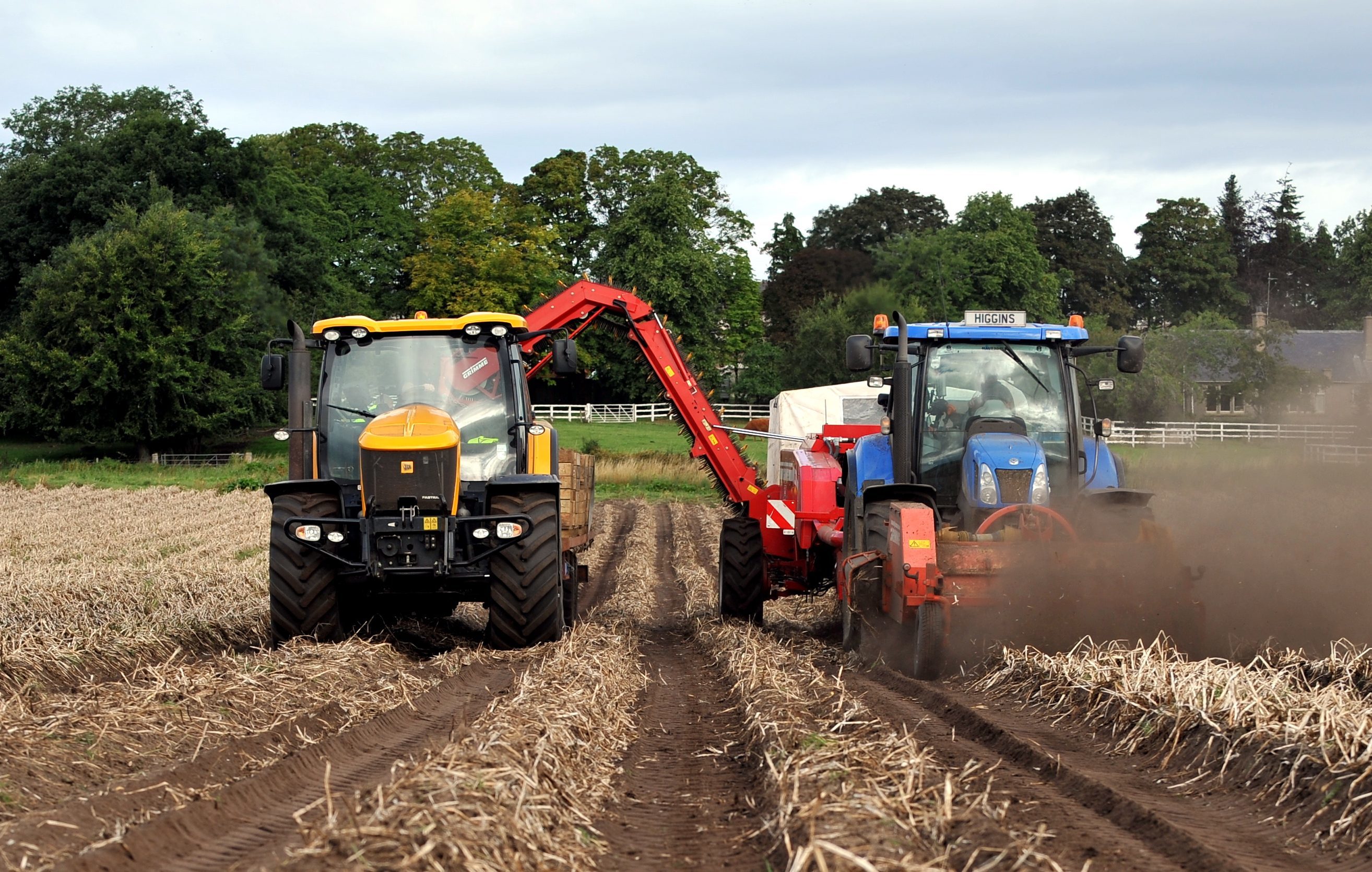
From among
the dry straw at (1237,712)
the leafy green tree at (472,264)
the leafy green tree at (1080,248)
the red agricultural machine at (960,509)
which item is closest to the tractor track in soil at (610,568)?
the red agricultural machine at (960,509)

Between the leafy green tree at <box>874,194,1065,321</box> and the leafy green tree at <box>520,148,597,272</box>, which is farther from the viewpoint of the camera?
the leafy green tree at <box>520,148,597,272</box>

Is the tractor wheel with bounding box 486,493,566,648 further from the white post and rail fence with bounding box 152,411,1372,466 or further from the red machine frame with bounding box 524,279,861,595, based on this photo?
the red machine frame with bounding box 524,279,861,595

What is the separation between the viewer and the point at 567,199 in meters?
61.6

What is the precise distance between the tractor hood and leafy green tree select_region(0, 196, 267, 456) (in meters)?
33.9

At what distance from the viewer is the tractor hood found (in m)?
9.26

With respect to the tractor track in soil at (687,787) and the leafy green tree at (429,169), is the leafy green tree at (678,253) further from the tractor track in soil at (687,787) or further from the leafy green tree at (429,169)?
the tractor track in soil at (687,787)

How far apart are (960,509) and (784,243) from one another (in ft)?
202

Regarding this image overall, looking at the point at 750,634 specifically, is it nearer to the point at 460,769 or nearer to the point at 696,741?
the point at 696,741

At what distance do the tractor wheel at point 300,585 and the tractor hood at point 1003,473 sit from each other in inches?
185

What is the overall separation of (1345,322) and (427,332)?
245 ft

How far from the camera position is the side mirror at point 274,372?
965cm

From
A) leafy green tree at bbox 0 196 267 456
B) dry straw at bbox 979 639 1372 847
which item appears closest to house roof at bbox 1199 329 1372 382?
leafy green tree at bbox 0 196 267 456

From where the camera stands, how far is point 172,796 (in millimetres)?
4941

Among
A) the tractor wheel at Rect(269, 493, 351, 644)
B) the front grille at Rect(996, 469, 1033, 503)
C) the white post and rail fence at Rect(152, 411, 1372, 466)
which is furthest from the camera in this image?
the white post and rail fence at Rect(152, 411, 1372, 466)
